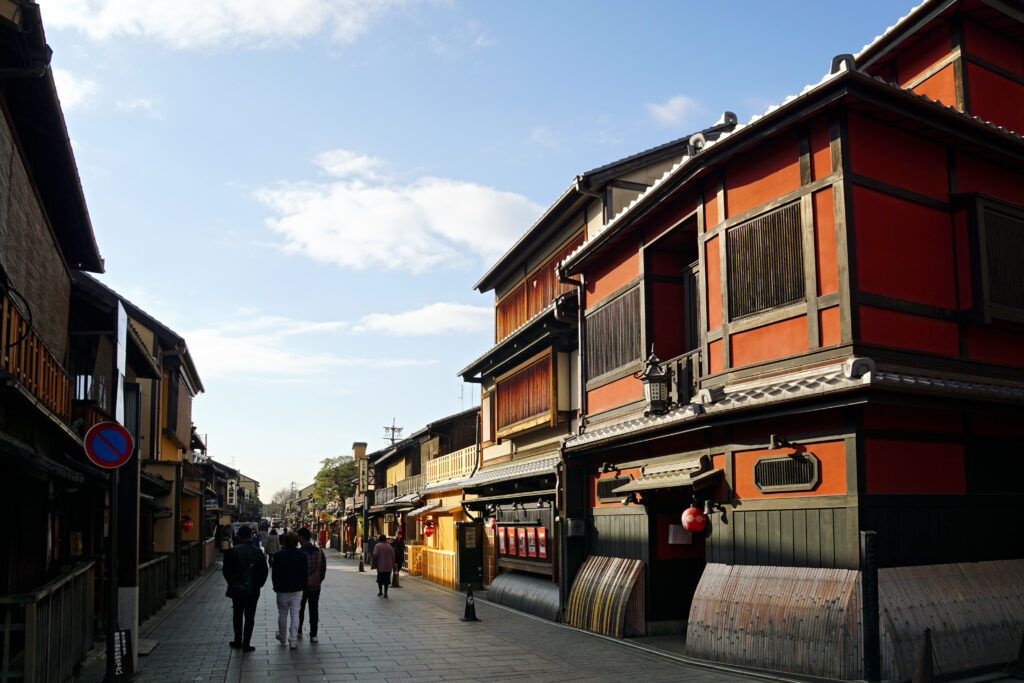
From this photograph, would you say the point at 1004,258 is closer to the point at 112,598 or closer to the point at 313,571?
the point at 313,571

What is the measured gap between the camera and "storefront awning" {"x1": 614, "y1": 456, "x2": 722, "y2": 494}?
12472mm

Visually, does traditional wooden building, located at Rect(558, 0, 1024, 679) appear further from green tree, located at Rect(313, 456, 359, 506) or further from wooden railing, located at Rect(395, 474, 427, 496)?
green tree, located at Rect(313, 456, 359, 506)

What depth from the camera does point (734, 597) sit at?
37.8 feet

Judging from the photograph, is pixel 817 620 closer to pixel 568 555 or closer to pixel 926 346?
pixel 926 346

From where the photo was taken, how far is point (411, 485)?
1606 inches

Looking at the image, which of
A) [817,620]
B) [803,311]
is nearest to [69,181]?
[803,311]

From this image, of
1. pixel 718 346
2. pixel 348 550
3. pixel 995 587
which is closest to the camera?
pixel 995 587

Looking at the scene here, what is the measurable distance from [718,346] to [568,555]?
6493 mm

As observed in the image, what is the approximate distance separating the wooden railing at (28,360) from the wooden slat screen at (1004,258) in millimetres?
11932

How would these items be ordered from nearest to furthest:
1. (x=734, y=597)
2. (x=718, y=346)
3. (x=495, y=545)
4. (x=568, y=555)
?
(x=734, y=597) → (x=718, y=346) → (x=568, y=555) → (x=495, y=545)

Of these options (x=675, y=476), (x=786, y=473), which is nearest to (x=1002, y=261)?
(x=786, y=473)

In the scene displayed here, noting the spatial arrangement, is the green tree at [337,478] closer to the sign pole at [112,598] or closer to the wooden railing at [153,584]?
the wooden railing at [153,584]

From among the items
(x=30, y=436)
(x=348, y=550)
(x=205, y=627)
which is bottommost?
(x=348, y=550)

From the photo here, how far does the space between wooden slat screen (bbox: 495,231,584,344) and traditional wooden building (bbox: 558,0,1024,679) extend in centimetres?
816
